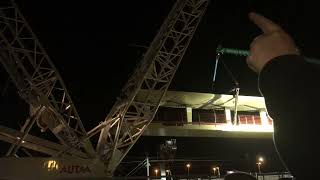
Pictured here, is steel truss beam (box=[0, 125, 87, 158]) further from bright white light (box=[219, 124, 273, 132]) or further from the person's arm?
the person's arm

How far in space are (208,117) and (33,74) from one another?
45.5 feet

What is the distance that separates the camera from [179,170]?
27.8 metres

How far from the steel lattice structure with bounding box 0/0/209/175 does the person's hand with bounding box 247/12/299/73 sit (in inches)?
605

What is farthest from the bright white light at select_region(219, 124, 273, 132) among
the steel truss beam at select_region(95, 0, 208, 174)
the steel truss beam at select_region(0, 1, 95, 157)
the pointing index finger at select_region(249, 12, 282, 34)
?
the pointing index finger at select_region(249, 12, 282, 34)

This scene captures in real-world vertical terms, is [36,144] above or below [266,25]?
above

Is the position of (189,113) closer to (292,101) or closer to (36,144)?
(36,144)

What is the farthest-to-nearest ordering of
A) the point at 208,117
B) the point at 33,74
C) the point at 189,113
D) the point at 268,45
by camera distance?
the point at 208,117 < the point at 189,113 < the point at 33,74 < the point at 268,45

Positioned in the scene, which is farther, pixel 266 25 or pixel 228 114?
pixel 228 114

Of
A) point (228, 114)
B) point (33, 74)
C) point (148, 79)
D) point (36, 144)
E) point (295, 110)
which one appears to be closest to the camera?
point (295, 110)

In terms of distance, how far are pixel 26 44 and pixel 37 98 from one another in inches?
100

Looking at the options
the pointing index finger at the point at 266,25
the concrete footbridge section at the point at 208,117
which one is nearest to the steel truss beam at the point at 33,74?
the concrete footbridge section at the point at 208,117

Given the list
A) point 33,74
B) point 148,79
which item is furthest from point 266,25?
point 148,79

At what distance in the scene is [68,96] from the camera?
17234 millimetres

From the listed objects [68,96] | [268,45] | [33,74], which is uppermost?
[33,74]
